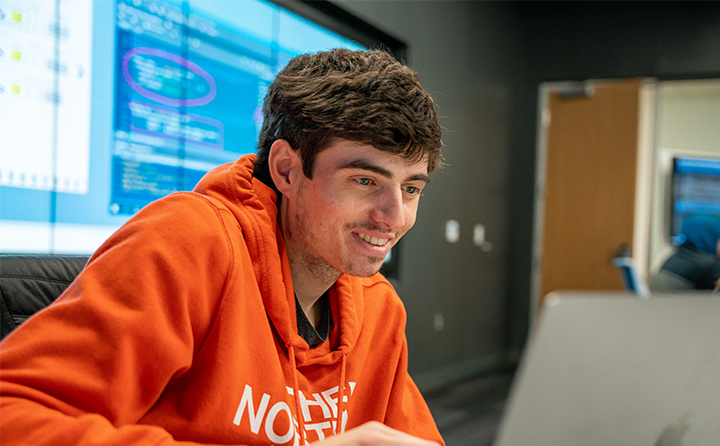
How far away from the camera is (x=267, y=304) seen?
917 mm

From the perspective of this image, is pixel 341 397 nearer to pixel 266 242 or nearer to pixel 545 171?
pixel 266 242

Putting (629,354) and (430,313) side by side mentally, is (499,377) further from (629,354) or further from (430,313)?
(629,354)

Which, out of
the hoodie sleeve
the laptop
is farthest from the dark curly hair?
the laptop

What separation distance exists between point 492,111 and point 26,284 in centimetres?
474

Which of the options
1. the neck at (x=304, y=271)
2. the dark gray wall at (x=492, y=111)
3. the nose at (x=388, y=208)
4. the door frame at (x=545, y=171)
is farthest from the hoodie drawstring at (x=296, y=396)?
the door frame at (x=545, y=171)

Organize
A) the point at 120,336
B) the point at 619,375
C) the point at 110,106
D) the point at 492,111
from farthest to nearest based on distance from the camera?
the point at 492,111
the point at 110,106
the point at 120,336
the point at 619,375

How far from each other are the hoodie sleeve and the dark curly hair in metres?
0.26

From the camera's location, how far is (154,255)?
737 millimetres

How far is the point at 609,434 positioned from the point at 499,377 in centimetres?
464

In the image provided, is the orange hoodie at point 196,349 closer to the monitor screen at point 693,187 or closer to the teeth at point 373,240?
the teeth at point 373,240

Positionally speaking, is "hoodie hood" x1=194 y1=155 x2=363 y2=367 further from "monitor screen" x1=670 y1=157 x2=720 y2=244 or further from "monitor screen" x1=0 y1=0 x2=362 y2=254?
"monitor screen" x1=670 y1=157 x2=720 y2=244

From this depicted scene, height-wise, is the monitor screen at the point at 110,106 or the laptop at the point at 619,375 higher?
the monitor screen at the point at 110,106

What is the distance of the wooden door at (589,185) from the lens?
5320 mm

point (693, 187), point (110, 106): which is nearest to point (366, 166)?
point (110, 106)
